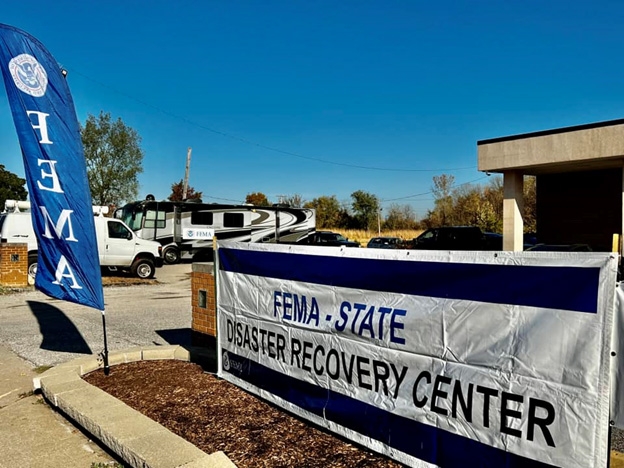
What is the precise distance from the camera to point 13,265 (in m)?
15.9

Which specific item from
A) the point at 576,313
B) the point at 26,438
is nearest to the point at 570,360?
the point at 576,313

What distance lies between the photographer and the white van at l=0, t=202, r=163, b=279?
56.9 ft

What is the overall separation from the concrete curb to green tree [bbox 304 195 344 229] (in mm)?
61090

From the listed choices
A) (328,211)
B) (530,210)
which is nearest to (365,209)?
(328,211)

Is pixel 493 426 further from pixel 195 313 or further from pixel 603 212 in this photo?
pixel 603 212

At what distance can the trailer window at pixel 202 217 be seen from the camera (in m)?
26.2

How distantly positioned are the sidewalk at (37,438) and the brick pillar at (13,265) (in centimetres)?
1160

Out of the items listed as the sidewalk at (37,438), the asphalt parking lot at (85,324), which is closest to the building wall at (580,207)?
the asphalt parking lot at (85,324)

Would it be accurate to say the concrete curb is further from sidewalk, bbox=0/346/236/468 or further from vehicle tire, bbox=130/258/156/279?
vehicle tire, bbox=130/258/156/279

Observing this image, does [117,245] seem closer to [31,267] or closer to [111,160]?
[31,267]

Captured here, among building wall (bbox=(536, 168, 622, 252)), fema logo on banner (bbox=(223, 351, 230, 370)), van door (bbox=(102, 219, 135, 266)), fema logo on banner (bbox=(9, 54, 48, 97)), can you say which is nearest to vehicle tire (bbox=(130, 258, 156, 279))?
van door (bbox=(102, 219, 135, 266))

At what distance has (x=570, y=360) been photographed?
2705 millimetres

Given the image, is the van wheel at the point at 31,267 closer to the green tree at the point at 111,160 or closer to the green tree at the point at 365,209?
the green tree at the point at 111,160

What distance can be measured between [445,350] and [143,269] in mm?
17423
